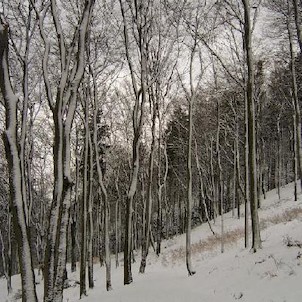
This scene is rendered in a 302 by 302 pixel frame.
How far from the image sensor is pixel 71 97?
278 inches

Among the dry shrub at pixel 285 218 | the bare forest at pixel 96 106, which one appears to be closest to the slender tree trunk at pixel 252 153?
the bare forest at pixel 96 106

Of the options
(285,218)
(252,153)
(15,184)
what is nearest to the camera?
(15,184)

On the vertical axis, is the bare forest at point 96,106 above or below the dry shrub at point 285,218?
above

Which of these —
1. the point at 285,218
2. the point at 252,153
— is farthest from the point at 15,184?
the point at 285,218

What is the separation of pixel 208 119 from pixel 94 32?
15.8 meters

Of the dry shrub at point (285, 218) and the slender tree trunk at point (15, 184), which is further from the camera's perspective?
the dry shrub at point (285, 218)

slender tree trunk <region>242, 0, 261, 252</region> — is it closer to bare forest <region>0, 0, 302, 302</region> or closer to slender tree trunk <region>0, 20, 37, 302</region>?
bare forest <region>0, 0, 302, 302</region>

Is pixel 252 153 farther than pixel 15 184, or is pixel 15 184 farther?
pixel 252 153

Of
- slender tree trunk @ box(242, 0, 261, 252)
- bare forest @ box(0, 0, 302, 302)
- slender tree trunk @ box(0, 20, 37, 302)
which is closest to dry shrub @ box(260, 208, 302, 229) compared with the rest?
bare forest @ box(0, 0, 302, 302)

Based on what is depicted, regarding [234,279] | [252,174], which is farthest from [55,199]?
[252,174]

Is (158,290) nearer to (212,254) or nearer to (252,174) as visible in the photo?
(252,174)

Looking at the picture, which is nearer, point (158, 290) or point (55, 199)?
point (55, 199)

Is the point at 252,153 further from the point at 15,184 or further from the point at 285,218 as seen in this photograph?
the point at 285,218

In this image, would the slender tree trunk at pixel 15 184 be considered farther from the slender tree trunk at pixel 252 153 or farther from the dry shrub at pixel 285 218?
the dry shrub at pixel 285 218
